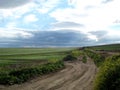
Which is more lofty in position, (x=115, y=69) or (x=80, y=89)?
(x=115, y=69)

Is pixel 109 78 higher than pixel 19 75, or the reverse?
pixel 109 78

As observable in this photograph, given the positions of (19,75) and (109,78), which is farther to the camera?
(19,75)

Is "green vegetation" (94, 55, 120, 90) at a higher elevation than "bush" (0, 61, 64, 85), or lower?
higher

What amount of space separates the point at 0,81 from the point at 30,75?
20.8ft

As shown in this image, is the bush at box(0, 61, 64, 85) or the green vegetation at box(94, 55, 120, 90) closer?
the green vegetation at box(94, 55, 120, 90)

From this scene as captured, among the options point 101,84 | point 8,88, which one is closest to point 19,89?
point 8,88

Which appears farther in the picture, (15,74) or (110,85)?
(15,74)

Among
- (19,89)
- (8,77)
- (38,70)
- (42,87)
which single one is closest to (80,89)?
(42,87)

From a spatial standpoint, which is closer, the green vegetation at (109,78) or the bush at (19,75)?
the green vegetation at (109,78)

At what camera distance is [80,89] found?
3428cm

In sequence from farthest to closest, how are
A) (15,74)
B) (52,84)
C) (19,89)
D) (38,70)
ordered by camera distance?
(38,70), (15,74), (52,84), (19,89)

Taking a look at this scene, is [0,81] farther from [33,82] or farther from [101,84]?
[101,84]

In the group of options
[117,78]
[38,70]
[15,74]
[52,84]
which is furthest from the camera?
[38,70]

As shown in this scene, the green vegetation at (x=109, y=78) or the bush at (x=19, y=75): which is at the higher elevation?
the green vegetation at (x=109, y=78)
